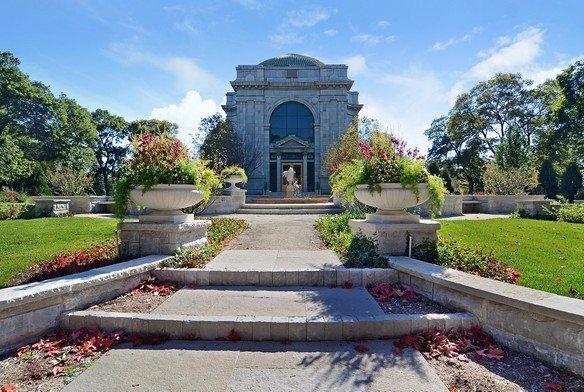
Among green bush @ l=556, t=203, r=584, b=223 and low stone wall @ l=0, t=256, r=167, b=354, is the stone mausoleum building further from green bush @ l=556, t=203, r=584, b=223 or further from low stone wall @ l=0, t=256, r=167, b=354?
low stone wall @ l=0, t=256, r=167, b=354

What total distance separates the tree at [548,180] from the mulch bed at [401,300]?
25795 millimetres

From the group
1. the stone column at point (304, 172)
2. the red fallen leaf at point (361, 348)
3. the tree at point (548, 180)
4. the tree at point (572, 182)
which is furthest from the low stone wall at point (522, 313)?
the stone column at point (304, 172)

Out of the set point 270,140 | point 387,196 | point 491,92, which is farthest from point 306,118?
point 387,196

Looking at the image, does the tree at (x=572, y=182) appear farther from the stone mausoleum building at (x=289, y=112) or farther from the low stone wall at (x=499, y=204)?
the stone mausoleum building at (x=289, y=112)

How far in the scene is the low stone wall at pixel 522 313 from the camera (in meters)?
2.73

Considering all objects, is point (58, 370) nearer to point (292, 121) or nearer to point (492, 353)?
point (492, 353)

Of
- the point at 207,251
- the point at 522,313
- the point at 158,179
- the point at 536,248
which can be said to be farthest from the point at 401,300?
the point at 158,179

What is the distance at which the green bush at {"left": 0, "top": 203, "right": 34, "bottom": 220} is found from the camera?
498 inches

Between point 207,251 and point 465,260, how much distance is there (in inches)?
157

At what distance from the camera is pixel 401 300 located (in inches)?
162

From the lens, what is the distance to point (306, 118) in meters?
32.7

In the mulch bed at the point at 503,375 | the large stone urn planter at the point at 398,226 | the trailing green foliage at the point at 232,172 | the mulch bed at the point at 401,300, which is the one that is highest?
the trailing green foliage at the point at 232,172

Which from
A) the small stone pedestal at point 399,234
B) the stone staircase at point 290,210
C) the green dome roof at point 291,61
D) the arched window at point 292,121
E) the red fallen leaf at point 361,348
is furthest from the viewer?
the green dome roof at point 291,61

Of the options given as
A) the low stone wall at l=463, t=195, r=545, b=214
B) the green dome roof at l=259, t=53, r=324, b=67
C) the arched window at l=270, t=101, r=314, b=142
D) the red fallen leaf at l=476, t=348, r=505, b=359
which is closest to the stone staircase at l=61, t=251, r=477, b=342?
the red fallen leaf at l=476, t=348, r=505, b=359
